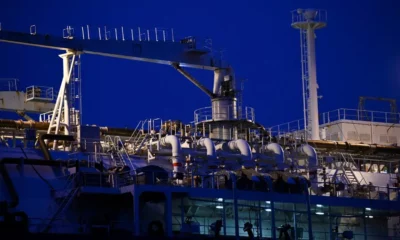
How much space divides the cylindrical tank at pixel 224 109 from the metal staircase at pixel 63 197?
15563mm

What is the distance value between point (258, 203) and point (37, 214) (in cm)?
1318

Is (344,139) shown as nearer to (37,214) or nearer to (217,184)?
(217,184)

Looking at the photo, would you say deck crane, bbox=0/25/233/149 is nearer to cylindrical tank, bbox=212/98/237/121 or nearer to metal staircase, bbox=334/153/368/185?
cylindrical tank, bbox=212/98/237/121

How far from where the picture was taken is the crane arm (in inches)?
2677

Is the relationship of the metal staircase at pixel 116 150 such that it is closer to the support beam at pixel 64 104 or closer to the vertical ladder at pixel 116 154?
the vertical ladder at pixel 116 154

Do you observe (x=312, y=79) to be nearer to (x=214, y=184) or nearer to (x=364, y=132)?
(x=364, y=132)

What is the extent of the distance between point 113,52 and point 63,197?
47.3 ft

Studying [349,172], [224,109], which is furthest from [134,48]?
[349,172]

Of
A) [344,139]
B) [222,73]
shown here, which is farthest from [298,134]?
[222,73]

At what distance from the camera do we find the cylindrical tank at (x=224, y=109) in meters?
73.3

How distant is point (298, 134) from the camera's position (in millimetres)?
83625

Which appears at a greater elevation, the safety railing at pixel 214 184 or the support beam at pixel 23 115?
the support beam at pixel 23 115

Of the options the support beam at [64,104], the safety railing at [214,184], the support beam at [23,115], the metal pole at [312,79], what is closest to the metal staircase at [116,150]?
the safety railing at [214,184]

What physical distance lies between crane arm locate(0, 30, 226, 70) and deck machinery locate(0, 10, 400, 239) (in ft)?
0.27
